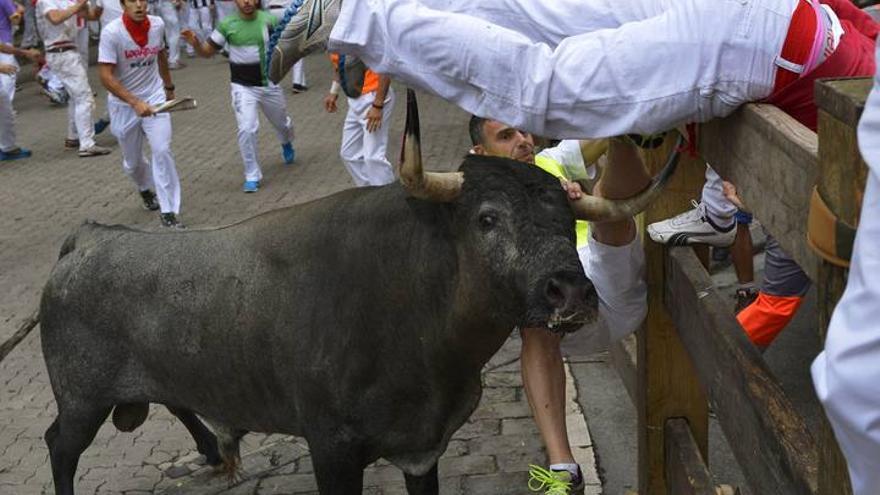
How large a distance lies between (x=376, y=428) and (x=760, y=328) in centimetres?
273

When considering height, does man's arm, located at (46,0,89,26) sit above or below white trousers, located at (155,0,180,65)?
above

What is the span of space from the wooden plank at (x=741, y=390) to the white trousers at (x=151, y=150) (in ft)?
25.1

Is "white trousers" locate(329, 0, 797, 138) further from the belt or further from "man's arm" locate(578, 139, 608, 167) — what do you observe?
the belt

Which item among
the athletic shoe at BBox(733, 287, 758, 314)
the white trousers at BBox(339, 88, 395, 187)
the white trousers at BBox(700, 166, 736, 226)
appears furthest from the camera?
the white trousers at BBox(339, 88, 395, 187)

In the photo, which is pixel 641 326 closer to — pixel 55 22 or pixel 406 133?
pixel 406 133

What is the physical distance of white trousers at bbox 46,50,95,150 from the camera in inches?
613

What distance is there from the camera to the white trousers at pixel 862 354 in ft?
4.86

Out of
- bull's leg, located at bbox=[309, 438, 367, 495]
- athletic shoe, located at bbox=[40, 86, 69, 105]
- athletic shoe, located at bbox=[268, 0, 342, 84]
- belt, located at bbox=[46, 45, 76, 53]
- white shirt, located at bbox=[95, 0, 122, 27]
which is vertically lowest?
athletic shoe, located at bbox=[40, 86, 69, 105]

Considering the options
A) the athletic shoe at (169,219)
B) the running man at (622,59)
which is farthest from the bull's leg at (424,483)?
the athletic shoe at (169,219)

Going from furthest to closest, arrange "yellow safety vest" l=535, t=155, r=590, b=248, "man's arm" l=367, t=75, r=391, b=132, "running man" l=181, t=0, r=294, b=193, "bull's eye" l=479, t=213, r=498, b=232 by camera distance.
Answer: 1. "running man" l=181, t=0, r=294, b=193
2. "man's arm" l=367, t=75, r=391, b=132
3. "yellow safety vest" l=535, t=155, r=590, b=248
4. "bull's eye" l=479, t=213, r=498, b=232

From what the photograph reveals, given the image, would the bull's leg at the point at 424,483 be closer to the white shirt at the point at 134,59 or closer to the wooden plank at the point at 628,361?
the wooden plank at the point at 628,361

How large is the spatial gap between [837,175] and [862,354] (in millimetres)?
680

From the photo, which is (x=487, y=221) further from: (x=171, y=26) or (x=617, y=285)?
(x=171, y=26)

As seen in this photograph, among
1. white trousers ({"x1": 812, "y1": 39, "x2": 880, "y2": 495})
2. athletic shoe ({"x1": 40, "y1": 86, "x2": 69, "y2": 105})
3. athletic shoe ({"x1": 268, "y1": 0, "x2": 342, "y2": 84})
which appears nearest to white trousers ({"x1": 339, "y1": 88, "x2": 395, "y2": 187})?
athletic shoe ({"x1": 268, "y1": 0, "x2": 342, "y2": 84})
